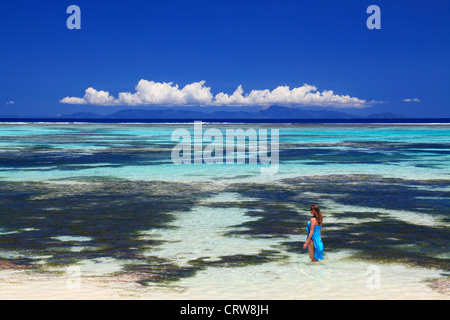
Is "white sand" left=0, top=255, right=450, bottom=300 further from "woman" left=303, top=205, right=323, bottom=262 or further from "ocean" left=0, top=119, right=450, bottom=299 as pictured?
"woman" left=303, top=205, right=323, bottom=262

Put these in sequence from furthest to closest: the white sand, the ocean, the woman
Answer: the woman, the ocean, the white sand

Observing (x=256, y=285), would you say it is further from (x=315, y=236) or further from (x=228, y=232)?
(x=228, y=232)

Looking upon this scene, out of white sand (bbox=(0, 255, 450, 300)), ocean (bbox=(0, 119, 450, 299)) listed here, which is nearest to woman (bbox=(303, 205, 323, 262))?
ocean (bbox=(0, 119, 450, 299))

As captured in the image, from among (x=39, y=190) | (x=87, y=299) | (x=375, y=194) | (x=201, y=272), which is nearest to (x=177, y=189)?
(x=39, y=190)

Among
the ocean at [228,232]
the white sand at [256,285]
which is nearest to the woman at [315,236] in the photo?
the ocean at [228,232]

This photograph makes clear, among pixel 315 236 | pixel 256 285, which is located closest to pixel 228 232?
pixel 315 236

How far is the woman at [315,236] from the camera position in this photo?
9.75m

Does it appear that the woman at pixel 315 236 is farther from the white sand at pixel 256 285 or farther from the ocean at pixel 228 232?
the white sand at pixel 256 285

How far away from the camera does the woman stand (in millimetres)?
9750

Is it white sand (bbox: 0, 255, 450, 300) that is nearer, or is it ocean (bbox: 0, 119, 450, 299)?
white sand (bbox: 0, 255, 450, 300)

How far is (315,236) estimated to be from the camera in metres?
9.96

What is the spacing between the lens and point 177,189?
64.0 feet
